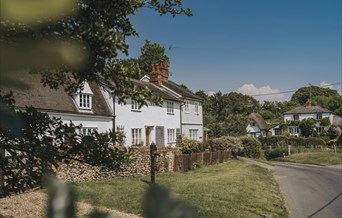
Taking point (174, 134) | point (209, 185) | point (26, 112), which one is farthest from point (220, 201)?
point (174, 134)

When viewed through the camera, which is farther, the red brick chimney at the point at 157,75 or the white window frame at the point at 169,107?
the red brick chimney at the point at 157,75

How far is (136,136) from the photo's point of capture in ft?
108

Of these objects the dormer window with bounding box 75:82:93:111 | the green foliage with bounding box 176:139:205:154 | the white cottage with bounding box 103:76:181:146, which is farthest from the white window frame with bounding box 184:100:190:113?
the dormer window with bounding box 75:82:93:111

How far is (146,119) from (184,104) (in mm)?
7781

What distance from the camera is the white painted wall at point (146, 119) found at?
30688 mm

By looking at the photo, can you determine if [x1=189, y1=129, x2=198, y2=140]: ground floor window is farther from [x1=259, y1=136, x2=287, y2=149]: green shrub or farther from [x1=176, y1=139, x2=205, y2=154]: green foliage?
→ [x1=259, y1=136, x2=287, y2=149]: green shrub

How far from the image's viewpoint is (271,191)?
59.7ft

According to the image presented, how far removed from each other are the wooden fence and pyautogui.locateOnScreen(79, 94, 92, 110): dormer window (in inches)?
299

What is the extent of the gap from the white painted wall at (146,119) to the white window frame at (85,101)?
277 cm

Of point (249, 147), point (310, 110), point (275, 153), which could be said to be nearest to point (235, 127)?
point (275, 153)

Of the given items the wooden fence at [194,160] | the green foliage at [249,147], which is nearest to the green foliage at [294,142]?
the green foliage at [249,147]

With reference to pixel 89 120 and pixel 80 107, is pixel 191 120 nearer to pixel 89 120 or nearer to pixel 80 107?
pixel 89 120

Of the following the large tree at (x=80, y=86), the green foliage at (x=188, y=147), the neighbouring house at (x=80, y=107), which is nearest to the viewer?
the large tree at (x=80, y=86)

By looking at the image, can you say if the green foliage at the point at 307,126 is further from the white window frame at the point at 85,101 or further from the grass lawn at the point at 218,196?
the grass lawn at the point at 218,196
